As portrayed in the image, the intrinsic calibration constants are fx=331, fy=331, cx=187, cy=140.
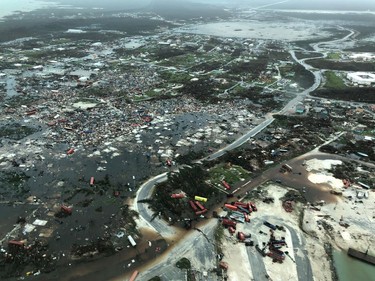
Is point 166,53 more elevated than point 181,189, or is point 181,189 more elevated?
point 166,53

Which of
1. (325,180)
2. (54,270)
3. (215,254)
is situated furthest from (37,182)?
(325,180)

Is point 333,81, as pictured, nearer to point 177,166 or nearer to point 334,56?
point 334,56

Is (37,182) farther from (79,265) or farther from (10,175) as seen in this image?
(79,265)

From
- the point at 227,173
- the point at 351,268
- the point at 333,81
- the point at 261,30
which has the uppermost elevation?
the point at 227,173

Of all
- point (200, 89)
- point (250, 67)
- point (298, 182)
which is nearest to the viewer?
point (298, 182)

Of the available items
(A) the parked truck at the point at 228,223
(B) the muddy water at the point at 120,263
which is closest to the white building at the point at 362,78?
(A) the parked truck at the point at 228,223

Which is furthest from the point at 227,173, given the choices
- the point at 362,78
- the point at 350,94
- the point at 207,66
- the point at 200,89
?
the point at 362,78

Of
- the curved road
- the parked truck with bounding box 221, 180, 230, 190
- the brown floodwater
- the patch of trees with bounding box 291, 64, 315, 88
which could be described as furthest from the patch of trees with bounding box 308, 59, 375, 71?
the brown floodwater

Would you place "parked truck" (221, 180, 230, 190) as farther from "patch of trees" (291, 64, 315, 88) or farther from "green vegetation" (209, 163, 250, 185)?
"patch of trees" (291, 64, 315, 88)
